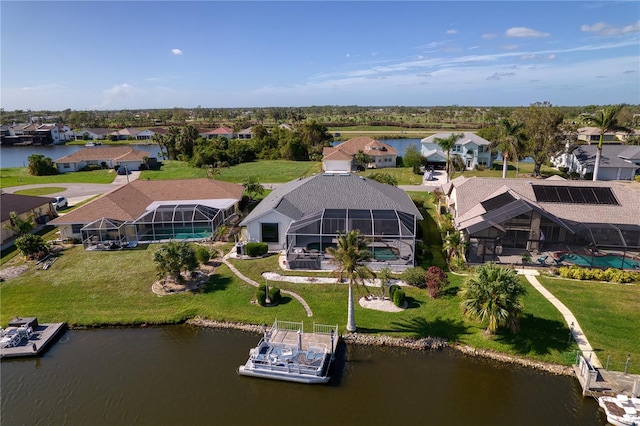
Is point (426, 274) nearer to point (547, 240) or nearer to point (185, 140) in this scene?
point (547, 240)

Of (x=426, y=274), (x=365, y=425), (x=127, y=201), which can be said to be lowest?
(x=365, y=425)

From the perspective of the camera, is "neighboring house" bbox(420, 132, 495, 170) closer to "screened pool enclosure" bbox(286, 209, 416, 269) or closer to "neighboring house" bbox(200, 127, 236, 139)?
"screened pool enclosure" bbox(286, 209, 416, 269)

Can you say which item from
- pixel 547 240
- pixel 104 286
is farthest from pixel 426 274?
pixel 104 286

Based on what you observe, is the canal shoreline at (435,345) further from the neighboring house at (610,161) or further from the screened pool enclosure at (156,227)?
the neighboring house at (610,161)

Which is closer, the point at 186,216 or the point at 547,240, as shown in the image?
the point at 547,240

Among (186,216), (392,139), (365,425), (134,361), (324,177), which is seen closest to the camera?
(365,425)

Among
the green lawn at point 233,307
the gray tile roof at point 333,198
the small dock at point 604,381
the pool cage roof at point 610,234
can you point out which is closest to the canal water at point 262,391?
the small dock at point 604,381

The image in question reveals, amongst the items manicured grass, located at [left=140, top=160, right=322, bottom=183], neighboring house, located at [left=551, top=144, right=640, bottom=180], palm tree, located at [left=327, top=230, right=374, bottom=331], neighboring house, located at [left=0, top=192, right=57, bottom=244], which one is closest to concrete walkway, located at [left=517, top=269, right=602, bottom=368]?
Answer: palm tree, located at [left=327, top=230, right=374, bottom=331]

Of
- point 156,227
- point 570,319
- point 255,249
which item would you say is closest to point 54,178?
point 156,227

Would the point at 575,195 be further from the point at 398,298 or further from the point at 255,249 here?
the point at 255,249
